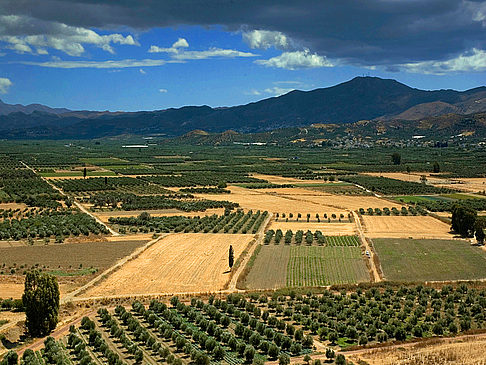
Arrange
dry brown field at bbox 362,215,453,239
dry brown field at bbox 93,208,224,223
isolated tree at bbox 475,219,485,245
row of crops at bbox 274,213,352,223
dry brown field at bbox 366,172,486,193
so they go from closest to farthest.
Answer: isolated tree at bbox 475,219,485,245
dry brown field at bbox 362,215,453,239
row of crops at bbox 274,213,352,223
dry brown field at bbox 93,208,224,223
dry brown field at bbox 366,172,486,193

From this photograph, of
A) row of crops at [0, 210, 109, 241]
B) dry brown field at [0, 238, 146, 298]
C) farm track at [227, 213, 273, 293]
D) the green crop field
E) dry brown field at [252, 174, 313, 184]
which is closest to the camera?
dry brown field at [0, 238, 146, 298]

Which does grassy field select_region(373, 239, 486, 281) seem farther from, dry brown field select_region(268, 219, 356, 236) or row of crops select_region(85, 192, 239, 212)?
row of crops select_region(85, 192, 239, 212)

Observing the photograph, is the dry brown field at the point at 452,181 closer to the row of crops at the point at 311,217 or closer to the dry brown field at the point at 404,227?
the dry brown field at the point at 404,227

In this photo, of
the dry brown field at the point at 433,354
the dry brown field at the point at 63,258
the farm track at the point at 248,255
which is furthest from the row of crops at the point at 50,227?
→ the dry brown field at the point at 433,354

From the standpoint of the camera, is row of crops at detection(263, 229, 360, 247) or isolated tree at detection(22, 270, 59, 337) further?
row of crops at detection(263, 229, 360, 247)

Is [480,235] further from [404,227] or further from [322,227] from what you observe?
[322,227]

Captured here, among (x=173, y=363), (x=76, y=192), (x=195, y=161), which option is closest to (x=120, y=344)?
(x=173, y=363)

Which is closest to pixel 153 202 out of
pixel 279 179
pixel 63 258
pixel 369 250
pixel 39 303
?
pixel 63 258

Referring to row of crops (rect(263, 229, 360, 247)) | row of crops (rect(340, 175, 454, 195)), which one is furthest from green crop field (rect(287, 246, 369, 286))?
row of crops (rect(340, 175, 454, 195))
